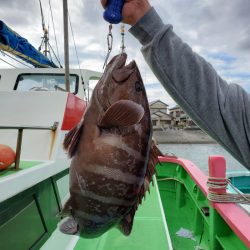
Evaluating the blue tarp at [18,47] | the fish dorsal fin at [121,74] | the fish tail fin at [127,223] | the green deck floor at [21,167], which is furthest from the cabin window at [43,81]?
the fish tail fin at [127,223]

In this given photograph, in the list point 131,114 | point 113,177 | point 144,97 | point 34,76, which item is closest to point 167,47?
point 144,97

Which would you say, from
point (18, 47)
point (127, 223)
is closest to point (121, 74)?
point (127, 223)

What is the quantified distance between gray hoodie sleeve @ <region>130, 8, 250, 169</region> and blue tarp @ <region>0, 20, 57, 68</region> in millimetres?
3391

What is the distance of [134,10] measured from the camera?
115 centimetres

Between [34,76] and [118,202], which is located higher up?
[34,76]

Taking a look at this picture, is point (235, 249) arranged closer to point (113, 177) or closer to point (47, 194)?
point (47, 194)

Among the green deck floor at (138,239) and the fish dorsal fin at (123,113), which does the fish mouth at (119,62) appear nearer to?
the fish dorsal fin at (123,113)

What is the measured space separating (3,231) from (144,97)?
1.57 m

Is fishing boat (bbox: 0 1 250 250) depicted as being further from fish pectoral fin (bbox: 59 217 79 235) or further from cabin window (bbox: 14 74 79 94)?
cabin window (bbox: 14 74 79 94)

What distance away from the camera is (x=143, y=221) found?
3309mm

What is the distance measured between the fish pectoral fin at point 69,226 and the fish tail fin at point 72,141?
0.29 meters

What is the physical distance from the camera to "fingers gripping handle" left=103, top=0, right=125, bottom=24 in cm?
103

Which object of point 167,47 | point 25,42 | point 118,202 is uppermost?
point 25,42

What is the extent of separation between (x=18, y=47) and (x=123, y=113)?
14.1ft
